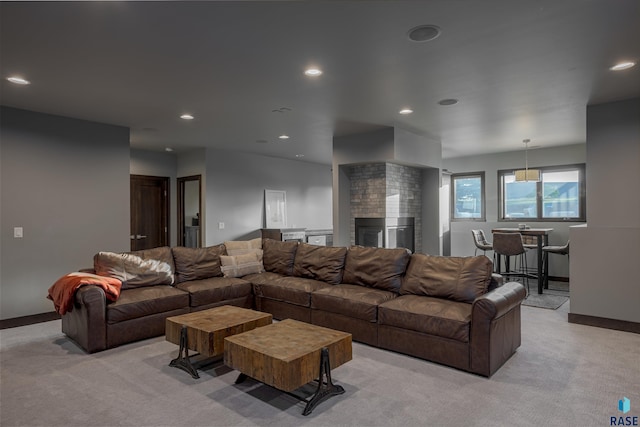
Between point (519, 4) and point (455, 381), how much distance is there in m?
2.67

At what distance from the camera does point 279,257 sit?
5219mm

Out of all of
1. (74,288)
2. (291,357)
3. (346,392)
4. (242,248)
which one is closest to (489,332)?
(346,392)

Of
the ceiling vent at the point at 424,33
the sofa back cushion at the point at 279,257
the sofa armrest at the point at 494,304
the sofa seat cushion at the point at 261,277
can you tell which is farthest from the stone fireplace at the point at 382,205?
the ceiling vent at the point at 424,33

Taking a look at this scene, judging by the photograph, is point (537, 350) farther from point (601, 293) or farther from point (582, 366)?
point (601, 293)

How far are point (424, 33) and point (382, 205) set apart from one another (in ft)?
12.4

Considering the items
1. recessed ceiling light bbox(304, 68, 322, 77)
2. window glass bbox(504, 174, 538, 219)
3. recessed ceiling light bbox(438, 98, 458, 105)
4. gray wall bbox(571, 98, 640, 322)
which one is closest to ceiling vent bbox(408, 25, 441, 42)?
recessed ceiling light bbox(304, 68, 322, 77)

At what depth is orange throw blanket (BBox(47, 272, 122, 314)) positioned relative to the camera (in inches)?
143

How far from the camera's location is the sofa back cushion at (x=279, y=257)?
16.8ft

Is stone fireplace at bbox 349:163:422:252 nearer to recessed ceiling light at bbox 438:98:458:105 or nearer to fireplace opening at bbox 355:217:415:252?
fireplace opening at bbox 355:217:415:252

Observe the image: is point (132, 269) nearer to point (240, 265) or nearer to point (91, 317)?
point (91, 317)

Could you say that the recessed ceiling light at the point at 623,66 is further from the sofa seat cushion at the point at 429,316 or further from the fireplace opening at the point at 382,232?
the fireplace opening at the point at 382,232

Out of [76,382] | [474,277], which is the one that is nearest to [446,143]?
[474,277]

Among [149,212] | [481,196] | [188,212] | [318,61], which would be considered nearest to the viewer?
[318,61]

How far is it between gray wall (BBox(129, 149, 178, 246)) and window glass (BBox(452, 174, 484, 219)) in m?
6.54
